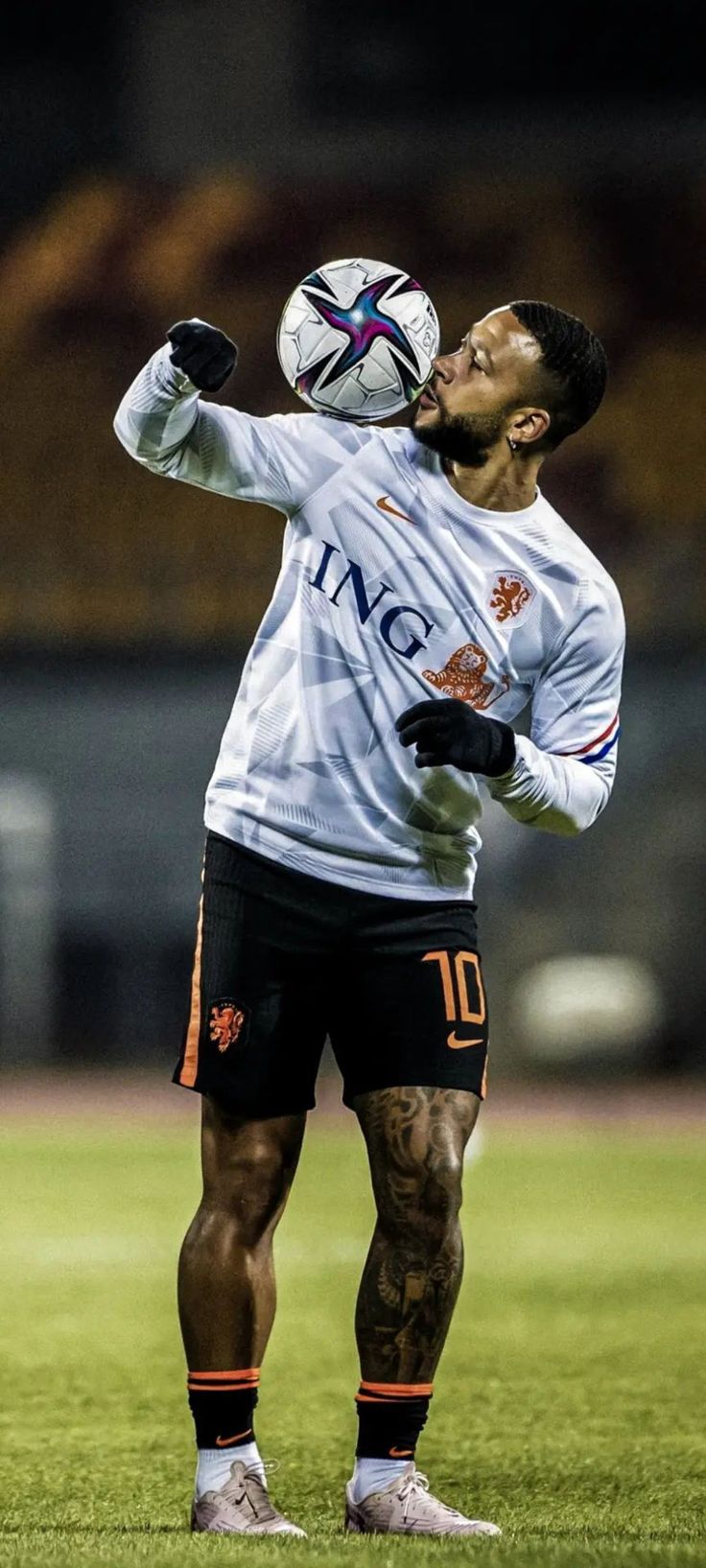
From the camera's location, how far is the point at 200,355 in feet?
11.1

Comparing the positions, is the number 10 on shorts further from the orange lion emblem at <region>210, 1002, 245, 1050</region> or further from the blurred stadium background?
the blurred stadium background

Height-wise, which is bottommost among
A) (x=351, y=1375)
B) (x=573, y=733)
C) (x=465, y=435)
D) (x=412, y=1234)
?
(x=351, y=1375)

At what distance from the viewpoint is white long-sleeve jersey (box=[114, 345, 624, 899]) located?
3574 mm

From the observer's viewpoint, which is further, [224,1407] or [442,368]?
[442,368]

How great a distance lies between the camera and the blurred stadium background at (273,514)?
16625 mm

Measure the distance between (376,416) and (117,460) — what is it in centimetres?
1966

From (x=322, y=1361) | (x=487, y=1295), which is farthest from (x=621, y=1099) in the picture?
(x=322, y=1361)

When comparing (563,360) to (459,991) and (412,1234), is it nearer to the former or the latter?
(459,991)

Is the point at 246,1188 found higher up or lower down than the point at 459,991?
lower down

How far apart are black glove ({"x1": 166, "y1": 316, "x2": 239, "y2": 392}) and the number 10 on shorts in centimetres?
103

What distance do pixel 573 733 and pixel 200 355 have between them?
91 centimetres

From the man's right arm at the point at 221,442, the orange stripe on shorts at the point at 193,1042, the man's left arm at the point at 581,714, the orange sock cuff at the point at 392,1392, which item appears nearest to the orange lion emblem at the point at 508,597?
the man's left arm at the point at 581,714

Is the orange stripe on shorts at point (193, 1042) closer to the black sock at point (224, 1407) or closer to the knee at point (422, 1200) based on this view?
the knee at point (422, 1200)

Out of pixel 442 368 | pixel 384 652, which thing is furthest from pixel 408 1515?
pixel 442 368
